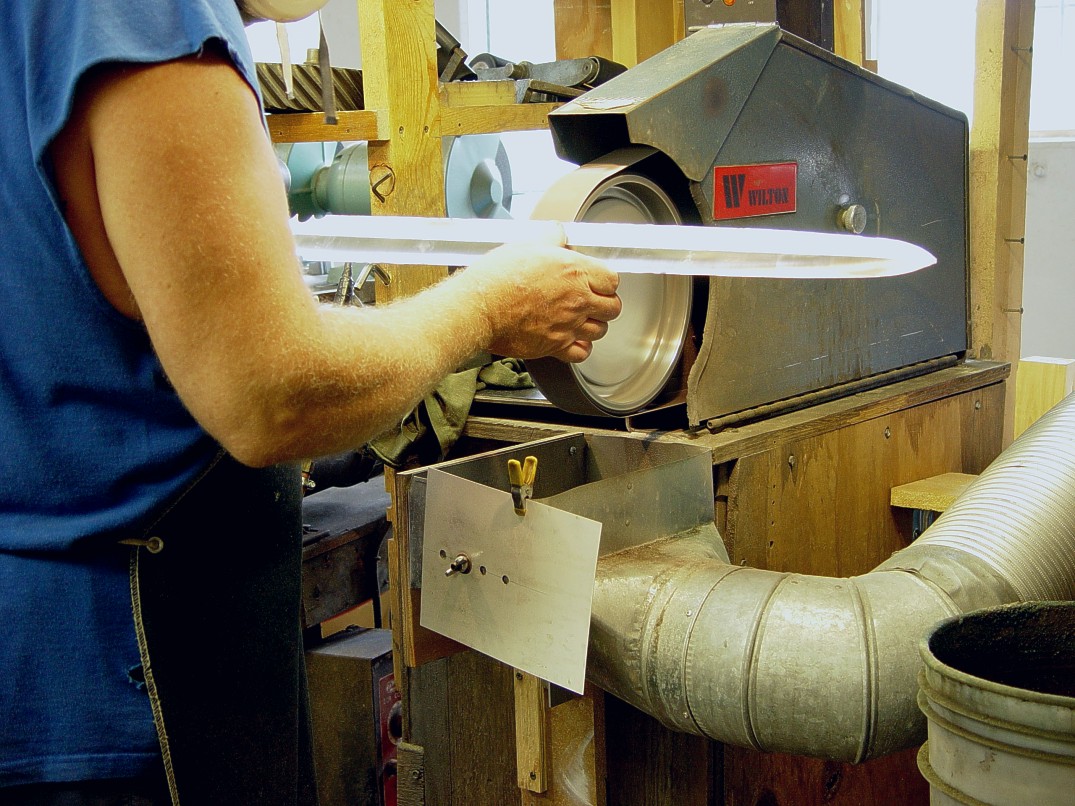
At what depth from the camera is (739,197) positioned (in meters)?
1.49

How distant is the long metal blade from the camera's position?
3.45ft

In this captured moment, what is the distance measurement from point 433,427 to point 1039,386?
1.41m

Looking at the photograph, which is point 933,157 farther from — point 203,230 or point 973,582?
point 203,230

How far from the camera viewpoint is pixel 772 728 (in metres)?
1.10

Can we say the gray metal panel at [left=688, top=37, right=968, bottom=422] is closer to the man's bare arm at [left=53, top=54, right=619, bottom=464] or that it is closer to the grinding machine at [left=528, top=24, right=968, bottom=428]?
the grinding machine at [left=528, top=24, right=968, bottom=428]

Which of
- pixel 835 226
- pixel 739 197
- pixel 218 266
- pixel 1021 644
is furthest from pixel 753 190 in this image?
pixel 218 266

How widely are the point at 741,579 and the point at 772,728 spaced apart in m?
0.15

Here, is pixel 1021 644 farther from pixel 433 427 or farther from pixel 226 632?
pixel 433 427

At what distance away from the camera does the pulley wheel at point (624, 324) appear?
1306 mm

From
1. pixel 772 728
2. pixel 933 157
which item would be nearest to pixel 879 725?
pixel 772 728

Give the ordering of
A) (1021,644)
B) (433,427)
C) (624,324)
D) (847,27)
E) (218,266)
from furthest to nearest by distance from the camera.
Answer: (847,27) < (433,427) < (624,324) < (1021,644) < (218,266)

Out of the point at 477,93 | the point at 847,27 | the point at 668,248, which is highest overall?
the point at 847,27

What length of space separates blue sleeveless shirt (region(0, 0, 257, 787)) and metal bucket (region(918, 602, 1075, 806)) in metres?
0.63

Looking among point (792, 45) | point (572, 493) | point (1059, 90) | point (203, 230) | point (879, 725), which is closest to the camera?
point (203, 230)
